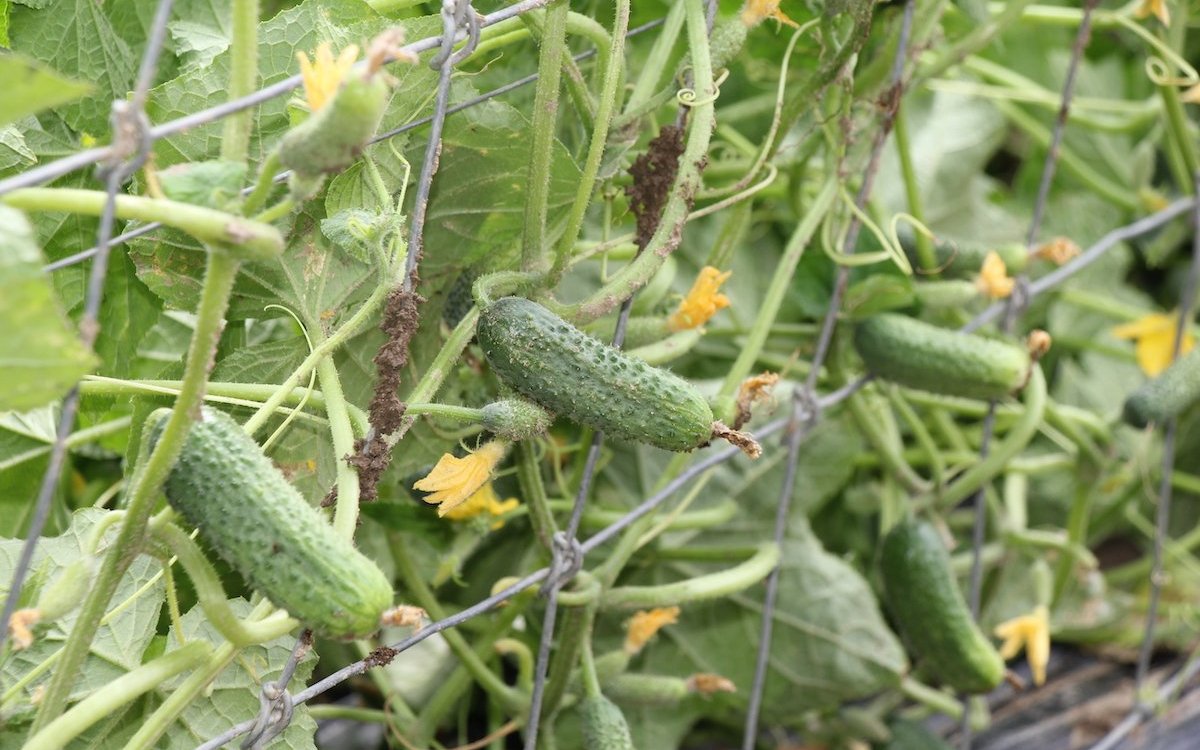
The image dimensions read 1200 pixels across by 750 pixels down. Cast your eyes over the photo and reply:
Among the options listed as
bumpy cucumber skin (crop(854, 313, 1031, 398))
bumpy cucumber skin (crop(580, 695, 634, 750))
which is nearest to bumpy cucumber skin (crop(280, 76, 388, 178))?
bumpy cucumber skin (crop(580, 695, 634, 750))

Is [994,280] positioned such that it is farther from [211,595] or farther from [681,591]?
[211,595]

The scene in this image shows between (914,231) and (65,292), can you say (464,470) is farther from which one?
(914,231)

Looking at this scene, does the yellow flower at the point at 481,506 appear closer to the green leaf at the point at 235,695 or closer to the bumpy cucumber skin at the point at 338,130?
the green leaf at the point at 235,695

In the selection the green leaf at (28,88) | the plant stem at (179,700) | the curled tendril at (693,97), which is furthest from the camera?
the curled tendril at (693,97)

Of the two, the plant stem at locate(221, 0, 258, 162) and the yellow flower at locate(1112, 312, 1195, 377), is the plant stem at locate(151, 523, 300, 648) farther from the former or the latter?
the yellow flower at locate(1112, 312, 1195, 377)

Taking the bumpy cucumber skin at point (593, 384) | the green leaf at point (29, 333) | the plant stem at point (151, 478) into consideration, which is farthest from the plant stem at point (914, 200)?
the green leaf at point (29, 333)

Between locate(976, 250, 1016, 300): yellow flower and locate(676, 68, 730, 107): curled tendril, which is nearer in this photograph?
locate(676, 68, 730, 107): curled tendril
